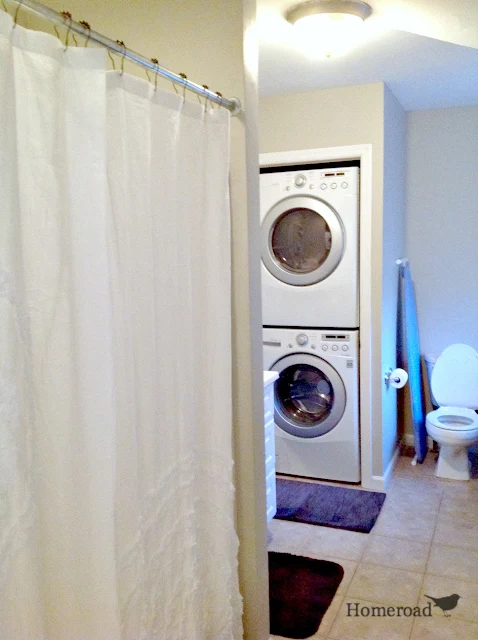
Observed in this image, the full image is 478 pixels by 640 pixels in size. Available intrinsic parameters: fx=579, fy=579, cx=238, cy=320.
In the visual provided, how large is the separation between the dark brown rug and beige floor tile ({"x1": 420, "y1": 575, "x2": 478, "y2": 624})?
0.37 m

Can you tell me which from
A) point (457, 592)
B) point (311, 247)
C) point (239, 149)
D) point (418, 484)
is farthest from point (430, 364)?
point (239, 149)

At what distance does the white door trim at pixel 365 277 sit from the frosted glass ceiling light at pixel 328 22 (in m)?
0.77

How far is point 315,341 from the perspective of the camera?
11.6ft

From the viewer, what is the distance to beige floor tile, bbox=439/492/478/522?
3117 millimetres

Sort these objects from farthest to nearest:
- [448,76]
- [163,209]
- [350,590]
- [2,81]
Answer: [448,76]
[350,590]
[163,209]
[2,81]

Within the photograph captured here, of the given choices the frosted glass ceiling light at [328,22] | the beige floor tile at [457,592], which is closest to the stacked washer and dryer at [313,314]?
the frosted glass ceiling light at [328,22]

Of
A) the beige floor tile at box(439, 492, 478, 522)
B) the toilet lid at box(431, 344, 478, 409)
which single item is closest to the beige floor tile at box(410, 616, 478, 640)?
the beige floor tile at box(439, 492, 478, 522)

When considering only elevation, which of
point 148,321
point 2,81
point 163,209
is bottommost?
point 148,321

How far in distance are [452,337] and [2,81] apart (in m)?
3.68

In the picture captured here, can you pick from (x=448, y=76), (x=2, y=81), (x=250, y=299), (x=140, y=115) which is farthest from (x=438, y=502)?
(x=2, y=81)

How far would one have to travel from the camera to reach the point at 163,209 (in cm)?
146

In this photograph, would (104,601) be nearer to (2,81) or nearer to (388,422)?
(2,81)

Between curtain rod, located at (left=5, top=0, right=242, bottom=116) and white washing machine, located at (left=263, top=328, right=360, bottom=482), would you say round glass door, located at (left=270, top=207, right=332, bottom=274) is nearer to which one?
white washing machine, located at (left=263, top=328, right=360, bottom=482)

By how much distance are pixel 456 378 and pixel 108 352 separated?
316 centimetres
